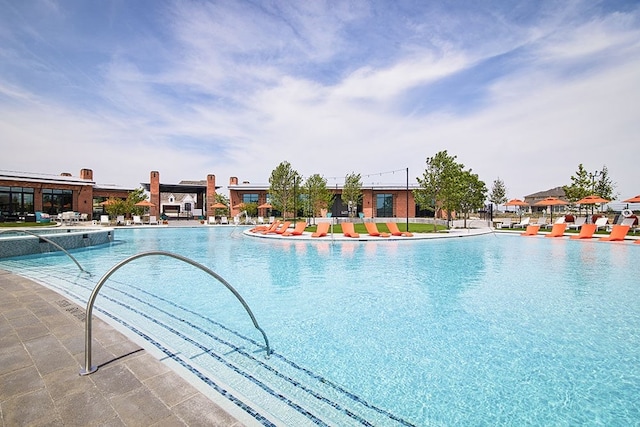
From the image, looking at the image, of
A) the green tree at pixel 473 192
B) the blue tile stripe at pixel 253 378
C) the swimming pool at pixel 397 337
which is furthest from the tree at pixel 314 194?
the blue tile stripe at pixel 253 378

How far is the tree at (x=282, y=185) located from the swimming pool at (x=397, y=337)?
22517 millimetres

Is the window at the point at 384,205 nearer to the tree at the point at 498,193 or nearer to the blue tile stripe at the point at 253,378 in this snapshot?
the tree at the point at 498,193

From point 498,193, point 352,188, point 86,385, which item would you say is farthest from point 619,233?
point 498,193

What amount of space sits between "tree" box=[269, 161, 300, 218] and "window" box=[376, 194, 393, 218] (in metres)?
11.3

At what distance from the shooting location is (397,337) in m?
4.54

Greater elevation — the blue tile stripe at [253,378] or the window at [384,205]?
the window at [384,205]

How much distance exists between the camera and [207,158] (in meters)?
34.1

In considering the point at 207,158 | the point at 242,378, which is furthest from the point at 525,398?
the point at 207,158

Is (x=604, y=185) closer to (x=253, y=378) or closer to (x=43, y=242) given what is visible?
(x=253, y=378)

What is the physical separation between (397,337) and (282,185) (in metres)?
28.2

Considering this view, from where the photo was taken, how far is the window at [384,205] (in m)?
37.7

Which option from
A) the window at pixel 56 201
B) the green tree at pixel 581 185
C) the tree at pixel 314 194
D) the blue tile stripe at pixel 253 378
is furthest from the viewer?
the tree at pixel 314 194

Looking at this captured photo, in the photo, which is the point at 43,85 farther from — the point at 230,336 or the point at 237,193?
the point at 237,193

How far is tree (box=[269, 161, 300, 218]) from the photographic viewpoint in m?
31.7
